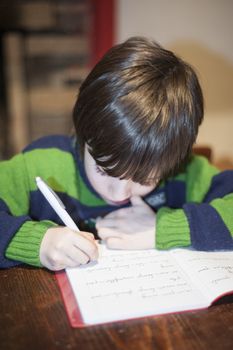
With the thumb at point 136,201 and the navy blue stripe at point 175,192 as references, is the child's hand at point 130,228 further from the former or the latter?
the navy blue stripe at point 175,192

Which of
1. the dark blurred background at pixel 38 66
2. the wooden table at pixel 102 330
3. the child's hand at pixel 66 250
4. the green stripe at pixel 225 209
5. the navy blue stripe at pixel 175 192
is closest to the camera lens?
the wooden table at pixel 102 330

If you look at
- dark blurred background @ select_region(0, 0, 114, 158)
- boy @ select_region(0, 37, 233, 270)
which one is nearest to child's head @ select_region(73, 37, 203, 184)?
boy @ select_region(0, 37, 233, 270)

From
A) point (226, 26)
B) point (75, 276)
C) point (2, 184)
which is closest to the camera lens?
point (75, 276)

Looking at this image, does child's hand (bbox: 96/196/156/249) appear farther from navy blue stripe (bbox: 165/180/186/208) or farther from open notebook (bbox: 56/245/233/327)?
navy blue stripe (bbox: 165/180/186/208)

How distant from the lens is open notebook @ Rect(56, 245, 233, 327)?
0.40 metres

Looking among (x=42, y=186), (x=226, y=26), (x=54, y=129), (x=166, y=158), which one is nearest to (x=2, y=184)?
(x=42, y=186)

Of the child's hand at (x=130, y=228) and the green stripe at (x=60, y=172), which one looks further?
the green stripe at (x=60, y=172)

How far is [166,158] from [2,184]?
0.88 ft

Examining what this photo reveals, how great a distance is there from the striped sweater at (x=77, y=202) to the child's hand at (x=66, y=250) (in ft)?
0.05

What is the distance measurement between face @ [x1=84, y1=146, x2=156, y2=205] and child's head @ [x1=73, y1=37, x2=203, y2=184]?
2 centimetres

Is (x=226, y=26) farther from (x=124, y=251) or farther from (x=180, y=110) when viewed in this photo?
(x=124, y=251)

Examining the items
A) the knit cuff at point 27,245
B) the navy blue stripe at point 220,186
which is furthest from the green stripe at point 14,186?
the navy blue stripe at point 220,186

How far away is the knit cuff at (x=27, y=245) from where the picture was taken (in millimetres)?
485

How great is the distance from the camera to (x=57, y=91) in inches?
75.7
